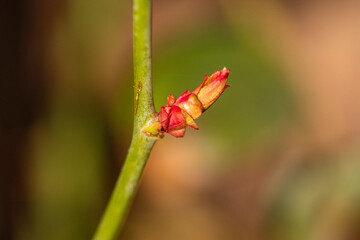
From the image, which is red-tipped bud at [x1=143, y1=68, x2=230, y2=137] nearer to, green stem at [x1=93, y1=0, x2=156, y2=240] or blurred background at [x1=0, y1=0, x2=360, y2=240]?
green stem at [x1=93, y1=0, x2=156, y2=240]

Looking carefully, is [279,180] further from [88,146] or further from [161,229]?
[88,146]

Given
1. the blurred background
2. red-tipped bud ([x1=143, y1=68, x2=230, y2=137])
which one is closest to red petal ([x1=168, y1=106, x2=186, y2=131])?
red-tipped bud ([x1=143, y1=68, x2=230, y2=137])

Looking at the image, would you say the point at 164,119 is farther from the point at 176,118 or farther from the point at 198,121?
the point at 198,121

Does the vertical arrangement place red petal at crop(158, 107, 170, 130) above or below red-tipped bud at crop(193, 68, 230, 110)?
below

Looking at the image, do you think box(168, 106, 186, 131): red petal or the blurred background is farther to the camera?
the blurred background

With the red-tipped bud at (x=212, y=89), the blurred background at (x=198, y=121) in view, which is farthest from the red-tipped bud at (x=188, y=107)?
the blurred background at (x=198, y=121)
